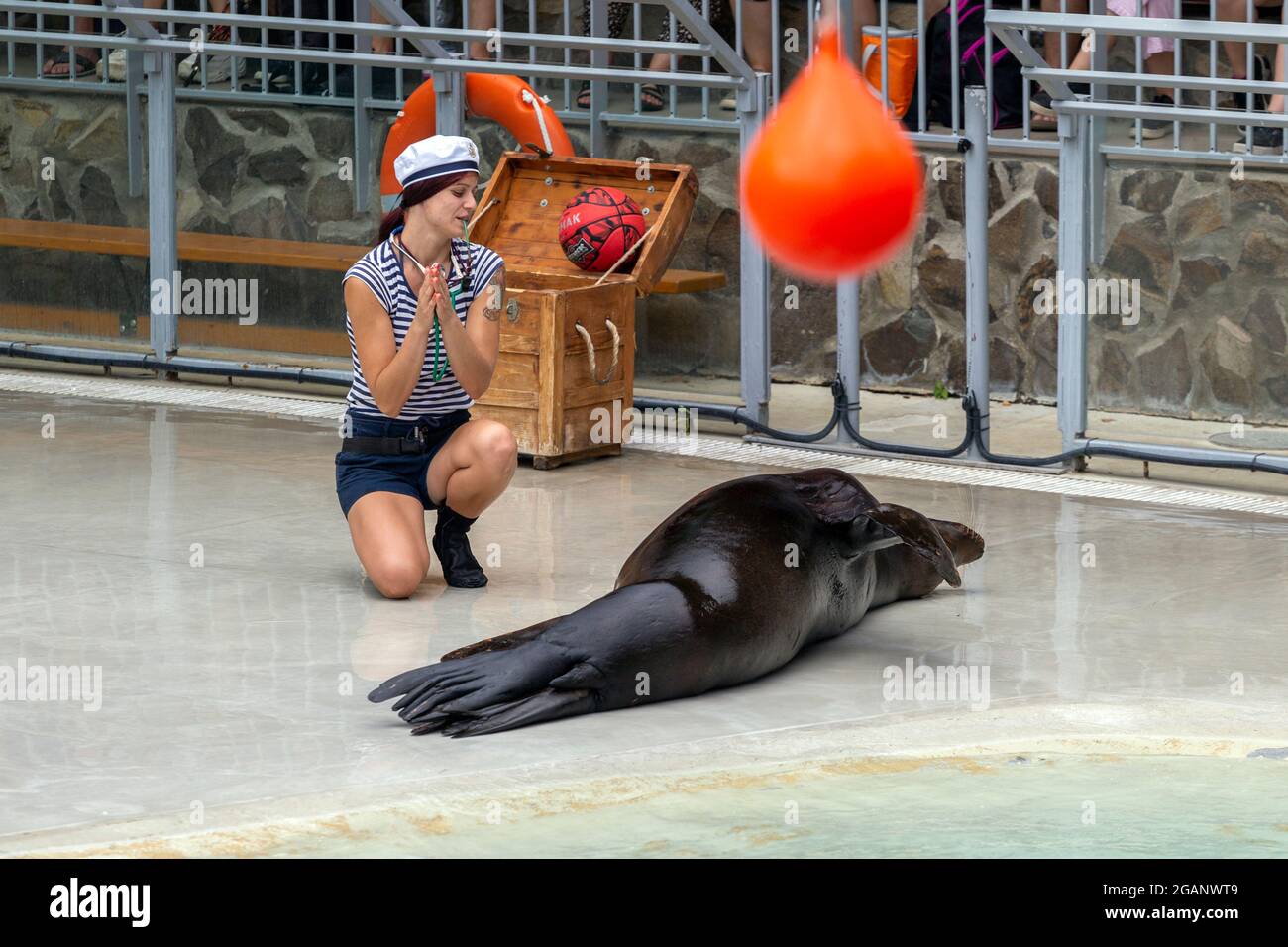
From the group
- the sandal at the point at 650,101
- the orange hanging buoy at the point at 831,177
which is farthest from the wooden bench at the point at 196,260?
the orange hanging buoy at the point at 831,177

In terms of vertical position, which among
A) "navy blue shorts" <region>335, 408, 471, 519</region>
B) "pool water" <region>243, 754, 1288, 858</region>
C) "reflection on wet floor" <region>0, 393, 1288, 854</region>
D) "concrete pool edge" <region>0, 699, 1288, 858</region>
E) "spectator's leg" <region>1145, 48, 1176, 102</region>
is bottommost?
"pool water" <region>243, 754, 1288, 858</region>

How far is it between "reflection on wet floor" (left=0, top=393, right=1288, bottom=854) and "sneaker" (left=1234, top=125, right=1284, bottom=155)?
2206 millimetres

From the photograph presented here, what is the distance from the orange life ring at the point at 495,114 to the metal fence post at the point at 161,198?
3.71 ft

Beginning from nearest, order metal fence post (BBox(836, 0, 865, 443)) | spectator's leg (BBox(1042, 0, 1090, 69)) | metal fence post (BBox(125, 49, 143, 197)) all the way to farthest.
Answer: metal fence post (BBox(836, 0, 865, 443)) → spectator's leg (BBox(1042, 0, 1090, 69)) → metal fence post (BBox(125, 49, 143, 197))

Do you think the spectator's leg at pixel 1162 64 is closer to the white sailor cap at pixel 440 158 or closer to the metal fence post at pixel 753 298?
the metal fence post at pixel 753 298

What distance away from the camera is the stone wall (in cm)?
934

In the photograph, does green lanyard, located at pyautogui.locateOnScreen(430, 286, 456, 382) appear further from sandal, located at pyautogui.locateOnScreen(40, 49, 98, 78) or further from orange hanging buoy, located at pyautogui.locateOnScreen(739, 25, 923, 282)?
sandal, located at pyautogui.locateOnScreen(40, 49, 98, 78)

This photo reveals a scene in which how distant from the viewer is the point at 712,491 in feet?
19.9

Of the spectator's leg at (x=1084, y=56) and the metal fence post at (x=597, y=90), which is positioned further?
the metal fence post at (x=597, y=90)

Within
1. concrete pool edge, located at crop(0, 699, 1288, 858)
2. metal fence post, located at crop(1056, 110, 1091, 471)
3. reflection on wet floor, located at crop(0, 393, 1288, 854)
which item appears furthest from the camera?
metal fence post, located at crop(1056, 110, 1091, 471)

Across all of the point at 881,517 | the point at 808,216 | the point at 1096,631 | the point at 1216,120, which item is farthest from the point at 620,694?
the point at 1216,120

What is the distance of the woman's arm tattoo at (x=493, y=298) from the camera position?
654cm

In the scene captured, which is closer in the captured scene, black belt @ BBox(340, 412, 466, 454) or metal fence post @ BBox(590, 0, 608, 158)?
black belt @ BBox(340, 412, 466, 454)

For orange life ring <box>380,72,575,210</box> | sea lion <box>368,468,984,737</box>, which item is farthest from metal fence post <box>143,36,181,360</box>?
sea lion <box>368,468,984,737</box>
